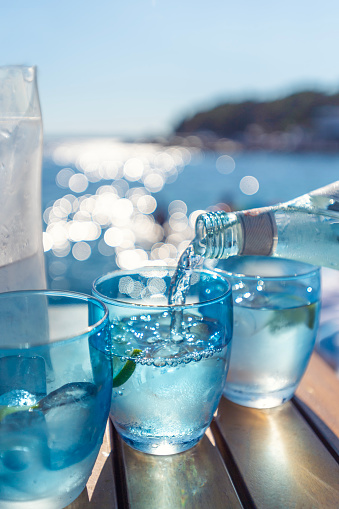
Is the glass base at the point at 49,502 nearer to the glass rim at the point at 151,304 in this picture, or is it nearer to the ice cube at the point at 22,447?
the ice cube at the point at 22,447

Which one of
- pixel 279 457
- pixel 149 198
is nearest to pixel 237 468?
pixel 279 457

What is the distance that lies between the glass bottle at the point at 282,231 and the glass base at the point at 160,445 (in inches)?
7.2

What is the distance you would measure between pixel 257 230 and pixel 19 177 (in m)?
0.24

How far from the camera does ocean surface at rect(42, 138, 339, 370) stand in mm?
10781

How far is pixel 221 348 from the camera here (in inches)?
17.8

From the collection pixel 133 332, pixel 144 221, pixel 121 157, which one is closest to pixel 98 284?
pixel 133 332

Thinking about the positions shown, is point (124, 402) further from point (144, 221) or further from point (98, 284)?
point (144, 221)

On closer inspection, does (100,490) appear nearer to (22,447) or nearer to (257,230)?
(22,447)

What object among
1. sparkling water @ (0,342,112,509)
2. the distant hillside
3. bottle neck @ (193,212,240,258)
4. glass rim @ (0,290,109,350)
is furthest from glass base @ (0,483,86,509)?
the distant hillside

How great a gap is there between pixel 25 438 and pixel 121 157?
46281mm

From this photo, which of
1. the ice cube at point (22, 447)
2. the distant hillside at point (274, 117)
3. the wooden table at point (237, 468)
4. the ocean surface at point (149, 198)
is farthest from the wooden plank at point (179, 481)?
the distant hillside at point (274, 117)

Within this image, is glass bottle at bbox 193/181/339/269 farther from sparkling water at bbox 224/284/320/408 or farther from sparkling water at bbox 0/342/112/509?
sparkling water at bbox 0/342/112/509

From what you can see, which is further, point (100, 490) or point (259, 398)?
point (259, 398)

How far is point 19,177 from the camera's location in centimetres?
46
